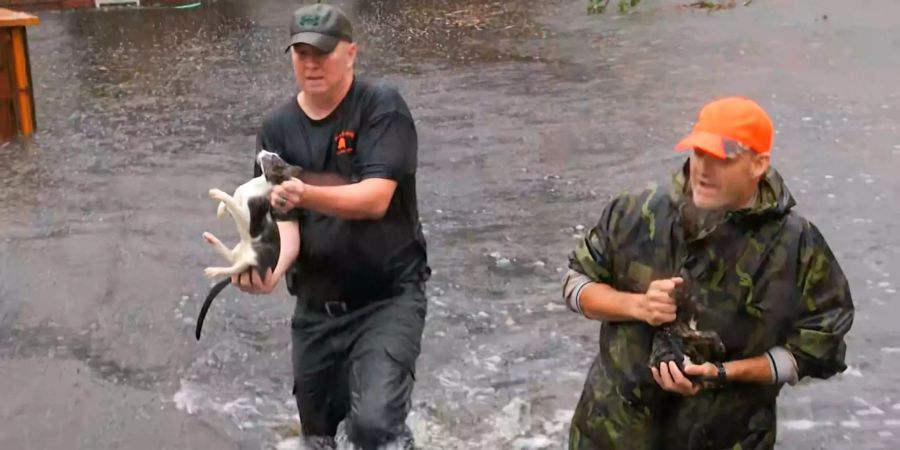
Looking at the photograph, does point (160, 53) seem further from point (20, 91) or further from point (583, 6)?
point (583, 6)

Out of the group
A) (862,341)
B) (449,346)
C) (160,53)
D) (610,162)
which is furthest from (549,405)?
(160,53)

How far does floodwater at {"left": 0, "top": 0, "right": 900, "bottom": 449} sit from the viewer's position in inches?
201

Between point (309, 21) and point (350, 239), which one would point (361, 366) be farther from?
point (309, 21)

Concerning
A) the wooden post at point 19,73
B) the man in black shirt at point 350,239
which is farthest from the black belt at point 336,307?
the wooden post at point 19,73

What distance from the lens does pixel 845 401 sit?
16.4 feet

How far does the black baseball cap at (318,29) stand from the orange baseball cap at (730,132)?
1319mm

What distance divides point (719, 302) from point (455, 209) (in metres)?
5.03

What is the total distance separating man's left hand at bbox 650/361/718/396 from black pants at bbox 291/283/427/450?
1.14 m

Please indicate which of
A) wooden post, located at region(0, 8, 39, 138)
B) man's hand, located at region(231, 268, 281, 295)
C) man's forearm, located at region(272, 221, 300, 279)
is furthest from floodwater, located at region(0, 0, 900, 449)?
man's hand, located at region(231, 268, 281, 295)

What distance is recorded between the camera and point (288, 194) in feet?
11.1

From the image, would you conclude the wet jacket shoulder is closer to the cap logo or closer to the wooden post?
the cap logo

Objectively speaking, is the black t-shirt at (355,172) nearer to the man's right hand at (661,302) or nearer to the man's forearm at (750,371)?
the man's right hand at (661,302)

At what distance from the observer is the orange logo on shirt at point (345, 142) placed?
3.79 m

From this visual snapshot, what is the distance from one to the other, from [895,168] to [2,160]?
7368 mm
